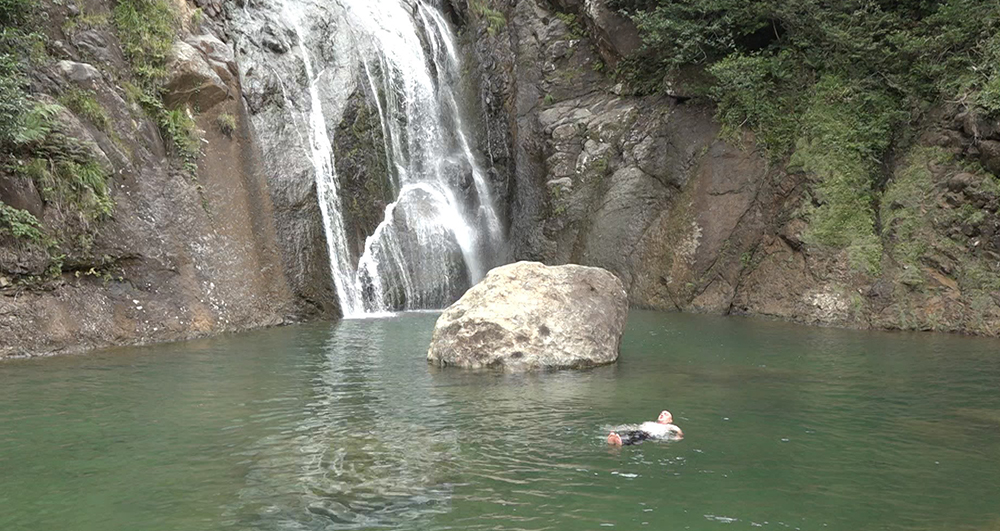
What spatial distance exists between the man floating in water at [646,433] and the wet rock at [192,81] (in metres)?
16.0

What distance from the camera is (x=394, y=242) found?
25.0 metres

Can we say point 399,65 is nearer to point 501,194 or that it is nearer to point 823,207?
point 501,194

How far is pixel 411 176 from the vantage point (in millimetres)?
26953

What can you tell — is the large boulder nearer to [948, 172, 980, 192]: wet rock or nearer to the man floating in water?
the man floating in water

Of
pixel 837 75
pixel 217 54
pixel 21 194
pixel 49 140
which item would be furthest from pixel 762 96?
pixel 21 194

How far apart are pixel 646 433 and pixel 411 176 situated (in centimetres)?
1927

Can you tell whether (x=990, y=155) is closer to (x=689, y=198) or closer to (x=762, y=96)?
(x=762, y=96)

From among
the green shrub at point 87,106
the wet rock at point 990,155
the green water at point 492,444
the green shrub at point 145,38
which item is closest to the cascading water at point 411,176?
the green shrub at point 145,38

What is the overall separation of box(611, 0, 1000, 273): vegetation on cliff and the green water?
7322mm

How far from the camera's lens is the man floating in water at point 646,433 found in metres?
8.75

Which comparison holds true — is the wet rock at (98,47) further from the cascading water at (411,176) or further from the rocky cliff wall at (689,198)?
the rocky cliff wall at (689,198)

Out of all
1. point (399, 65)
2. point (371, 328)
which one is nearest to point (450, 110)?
point (399, 65)

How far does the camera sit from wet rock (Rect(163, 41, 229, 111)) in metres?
20.2

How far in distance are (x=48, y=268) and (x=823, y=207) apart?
1847cm
